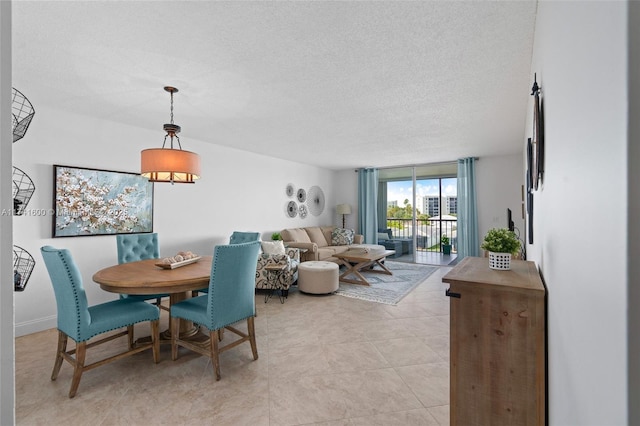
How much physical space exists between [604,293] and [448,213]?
7.82 meters

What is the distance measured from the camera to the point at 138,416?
1.88 m

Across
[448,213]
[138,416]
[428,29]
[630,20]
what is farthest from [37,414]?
[448,213]

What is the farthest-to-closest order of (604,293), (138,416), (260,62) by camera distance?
(260,62) → (138,416) → (604,293)

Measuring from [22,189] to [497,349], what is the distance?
4366 millimetres

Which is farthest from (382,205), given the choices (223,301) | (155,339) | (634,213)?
(634,213)

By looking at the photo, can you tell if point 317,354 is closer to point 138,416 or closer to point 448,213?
point 138,416

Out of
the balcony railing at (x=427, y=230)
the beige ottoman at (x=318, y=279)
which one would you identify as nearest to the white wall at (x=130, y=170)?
the beige ottoman at (x=318, y=279)

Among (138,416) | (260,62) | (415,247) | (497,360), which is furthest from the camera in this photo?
(415,247)

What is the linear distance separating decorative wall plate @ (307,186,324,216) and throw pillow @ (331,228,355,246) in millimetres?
879

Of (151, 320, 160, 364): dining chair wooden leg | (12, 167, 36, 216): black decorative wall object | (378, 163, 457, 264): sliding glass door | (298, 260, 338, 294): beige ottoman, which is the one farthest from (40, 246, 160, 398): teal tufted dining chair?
(378, 163, 457, 264): sliding glass door

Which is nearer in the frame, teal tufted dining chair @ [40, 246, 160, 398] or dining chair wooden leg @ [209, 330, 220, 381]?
teal tufted dining chair @ [40, 246, 160, 398]

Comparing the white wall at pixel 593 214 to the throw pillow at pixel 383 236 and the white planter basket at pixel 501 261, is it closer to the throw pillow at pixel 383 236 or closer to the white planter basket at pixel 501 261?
the white planter basket at pixel 501 261

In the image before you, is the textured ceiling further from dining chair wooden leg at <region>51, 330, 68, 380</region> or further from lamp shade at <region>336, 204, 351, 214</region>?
lamp shade at <region>336, 204, 351, 214</region>

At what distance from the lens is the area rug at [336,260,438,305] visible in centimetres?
439
